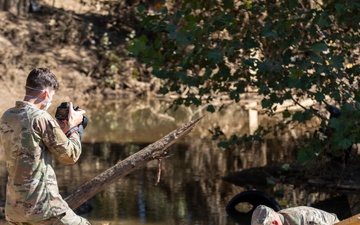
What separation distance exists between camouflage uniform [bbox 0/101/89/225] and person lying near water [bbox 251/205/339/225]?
4.76ft

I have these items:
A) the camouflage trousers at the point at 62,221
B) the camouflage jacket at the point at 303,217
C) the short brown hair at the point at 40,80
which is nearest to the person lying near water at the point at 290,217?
the camouflage jacket at the point at 303,217

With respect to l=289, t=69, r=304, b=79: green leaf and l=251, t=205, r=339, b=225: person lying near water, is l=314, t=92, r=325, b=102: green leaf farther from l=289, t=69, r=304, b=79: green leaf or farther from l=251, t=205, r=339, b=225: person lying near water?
l=251, t=205, r=339, b=225: person lying near water

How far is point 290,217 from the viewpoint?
24.2 ft

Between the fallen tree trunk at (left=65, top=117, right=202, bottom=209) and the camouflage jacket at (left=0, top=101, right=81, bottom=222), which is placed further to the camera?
the fallen tree trunk at (left=65, top=117, right=202, bottom=209)

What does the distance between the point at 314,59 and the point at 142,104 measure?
1305 cm

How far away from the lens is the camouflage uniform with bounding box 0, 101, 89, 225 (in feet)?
21.9

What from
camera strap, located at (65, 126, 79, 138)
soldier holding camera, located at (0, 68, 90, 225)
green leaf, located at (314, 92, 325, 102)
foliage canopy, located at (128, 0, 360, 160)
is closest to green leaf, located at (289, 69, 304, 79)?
foliage canopy, located at (128, 0, 360, 160)

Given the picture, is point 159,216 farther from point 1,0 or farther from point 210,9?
point 1,0

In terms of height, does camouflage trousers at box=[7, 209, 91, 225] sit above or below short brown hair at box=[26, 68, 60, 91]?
below

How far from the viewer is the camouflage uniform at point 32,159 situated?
6.67 meters

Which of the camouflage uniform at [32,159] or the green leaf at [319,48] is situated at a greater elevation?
the green leaf at [319,48]

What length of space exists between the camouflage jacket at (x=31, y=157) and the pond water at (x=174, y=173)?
12.2 ft

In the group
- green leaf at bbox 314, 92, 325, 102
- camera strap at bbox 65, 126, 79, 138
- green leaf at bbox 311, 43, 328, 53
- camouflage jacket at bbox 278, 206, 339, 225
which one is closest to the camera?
camera strap at bbox 65, 126, 79, 138

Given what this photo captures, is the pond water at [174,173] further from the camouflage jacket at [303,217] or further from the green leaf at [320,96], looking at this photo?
the camouflage jacket at [303,217]
